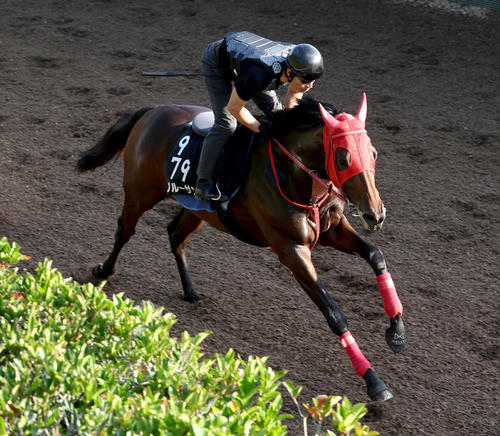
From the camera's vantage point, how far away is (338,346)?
199 inches

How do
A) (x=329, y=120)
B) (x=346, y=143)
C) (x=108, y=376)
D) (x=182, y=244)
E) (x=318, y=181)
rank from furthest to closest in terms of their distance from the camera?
1. (x=182, y=244)
2. (x=318, y=181)
3. (x=329, y=120)
4. (x=346, y=143)
5. (x=108, y=376)

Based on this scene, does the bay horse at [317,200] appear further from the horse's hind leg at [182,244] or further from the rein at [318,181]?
the horse's hind leg at [182,244]

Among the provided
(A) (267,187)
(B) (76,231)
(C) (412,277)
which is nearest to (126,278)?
(B) (76,231)

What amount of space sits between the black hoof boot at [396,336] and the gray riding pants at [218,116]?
151cm

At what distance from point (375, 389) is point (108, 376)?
1.79 meters

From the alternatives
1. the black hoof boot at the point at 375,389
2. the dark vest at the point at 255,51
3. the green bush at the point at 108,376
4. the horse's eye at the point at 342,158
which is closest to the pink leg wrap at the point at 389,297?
the black hoof boot at the point at 375,389

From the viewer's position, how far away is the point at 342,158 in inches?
159

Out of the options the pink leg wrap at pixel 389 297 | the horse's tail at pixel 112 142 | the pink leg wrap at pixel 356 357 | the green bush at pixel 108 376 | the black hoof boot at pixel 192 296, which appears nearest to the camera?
the green bush at pixel 108 376

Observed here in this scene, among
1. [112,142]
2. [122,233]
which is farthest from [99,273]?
[112,142]

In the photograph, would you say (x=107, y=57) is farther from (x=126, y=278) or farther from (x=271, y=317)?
(x=271, y=317)

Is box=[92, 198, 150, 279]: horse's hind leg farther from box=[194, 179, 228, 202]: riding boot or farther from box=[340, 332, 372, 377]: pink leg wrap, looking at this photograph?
box=[340, 332, 372, 377]: pink leg wrap

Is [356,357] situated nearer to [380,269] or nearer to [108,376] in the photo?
[380,269]

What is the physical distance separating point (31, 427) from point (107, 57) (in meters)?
7.98

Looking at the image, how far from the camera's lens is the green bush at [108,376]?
2701 millimetres
